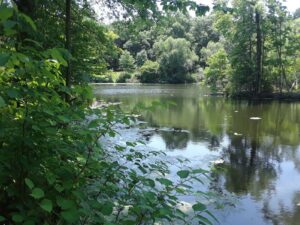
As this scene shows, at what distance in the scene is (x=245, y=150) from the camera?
39.8 feet

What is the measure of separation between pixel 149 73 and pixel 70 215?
67473mm

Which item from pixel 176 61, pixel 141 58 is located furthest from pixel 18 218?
pixel 141 58

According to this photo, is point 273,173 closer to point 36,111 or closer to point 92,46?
point 92,46

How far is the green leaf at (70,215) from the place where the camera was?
1.87 m

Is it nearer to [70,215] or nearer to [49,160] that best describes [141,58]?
[49,160]

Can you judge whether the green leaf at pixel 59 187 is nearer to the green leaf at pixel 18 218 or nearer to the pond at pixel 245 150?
the green leaf at pixel 18 218

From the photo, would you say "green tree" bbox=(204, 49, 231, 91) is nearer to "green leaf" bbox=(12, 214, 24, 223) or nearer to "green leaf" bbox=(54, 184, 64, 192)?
"green leaf" bbox=(54, 184, 64, 192)

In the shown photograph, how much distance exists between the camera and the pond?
6996mm

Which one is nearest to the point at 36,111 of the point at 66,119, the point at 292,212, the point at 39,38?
the point at 66,119

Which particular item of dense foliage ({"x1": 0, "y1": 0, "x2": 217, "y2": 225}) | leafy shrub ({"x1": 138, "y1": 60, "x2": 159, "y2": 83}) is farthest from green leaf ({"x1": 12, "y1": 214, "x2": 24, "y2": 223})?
leafy shrub ({"x1": 138, "y1": 60, "x2": 159, "y2": 83})

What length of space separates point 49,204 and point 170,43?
73.1 meters

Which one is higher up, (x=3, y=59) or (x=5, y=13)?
(x=5, y=13)

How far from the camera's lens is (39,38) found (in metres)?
5.65

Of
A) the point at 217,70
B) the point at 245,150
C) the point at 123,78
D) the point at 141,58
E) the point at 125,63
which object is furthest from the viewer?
the point at 141,58
